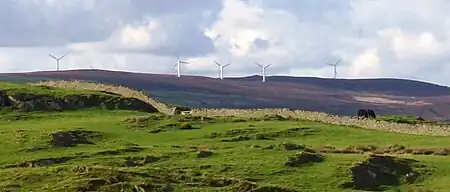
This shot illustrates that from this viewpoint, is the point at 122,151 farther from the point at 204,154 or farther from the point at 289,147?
the point at 289,147

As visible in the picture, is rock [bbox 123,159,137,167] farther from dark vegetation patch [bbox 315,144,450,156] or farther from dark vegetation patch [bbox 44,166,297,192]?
dark vegetation patch [bbox 315,144,450,156]

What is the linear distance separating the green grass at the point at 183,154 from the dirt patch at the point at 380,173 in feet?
1.48

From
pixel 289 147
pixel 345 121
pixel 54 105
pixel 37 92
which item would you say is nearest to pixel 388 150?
pixel 289 147

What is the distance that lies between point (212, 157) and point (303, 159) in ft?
14.3

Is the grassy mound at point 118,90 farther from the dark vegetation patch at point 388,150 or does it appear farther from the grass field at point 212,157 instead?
the dark vegetation patch at point 388,150

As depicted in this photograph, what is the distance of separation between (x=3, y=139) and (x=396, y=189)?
22.2 metres

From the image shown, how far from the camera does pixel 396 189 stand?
44875 mm

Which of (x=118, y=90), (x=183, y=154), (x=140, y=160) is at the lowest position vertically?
(x=140, y=160)

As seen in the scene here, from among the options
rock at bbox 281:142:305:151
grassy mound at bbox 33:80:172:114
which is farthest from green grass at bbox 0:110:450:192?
grassy mound at bbox 33:80:172:114

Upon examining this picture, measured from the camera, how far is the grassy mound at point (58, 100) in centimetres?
8050

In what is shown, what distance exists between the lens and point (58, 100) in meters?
83.1

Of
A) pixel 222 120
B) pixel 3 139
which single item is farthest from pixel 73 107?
pixel 3 139

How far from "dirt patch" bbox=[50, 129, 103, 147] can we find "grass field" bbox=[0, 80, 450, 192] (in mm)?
60

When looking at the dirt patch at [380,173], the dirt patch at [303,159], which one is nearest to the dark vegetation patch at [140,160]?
the dirt patch at [303,159]
